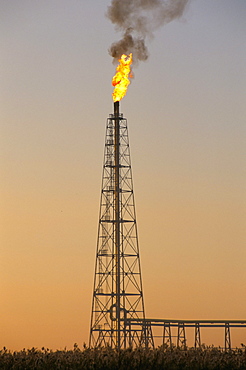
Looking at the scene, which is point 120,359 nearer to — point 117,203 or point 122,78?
point 117,203

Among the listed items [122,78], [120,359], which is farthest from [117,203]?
[120,359]

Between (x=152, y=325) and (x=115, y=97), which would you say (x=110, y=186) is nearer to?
(x=115, y=97)

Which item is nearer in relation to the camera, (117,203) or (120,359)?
(120,359)

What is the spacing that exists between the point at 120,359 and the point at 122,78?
46.1 metres

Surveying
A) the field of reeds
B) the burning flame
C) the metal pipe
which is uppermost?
the burning flame

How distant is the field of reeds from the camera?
33.4 metres

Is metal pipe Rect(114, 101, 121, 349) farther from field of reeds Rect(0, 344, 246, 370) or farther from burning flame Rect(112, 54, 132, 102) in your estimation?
field of reeds Rect(0, 344, 246, 370)

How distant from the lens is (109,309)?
7812cm

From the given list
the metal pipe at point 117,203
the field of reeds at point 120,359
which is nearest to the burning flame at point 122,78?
the metal pipe at point 117,203

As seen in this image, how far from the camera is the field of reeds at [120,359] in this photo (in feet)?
109

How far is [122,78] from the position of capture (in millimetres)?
77375

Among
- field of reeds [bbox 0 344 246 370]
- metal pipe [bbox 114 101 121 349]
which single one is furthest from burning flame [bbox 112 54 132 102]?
field of reeds [bbox 0 344 246 370]

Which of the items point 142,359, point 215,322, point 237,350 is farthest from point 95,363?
point 215,322

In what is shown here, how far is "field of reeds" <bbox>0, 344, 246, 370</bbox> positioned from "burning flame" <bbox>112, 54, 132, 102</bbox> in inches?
1711
